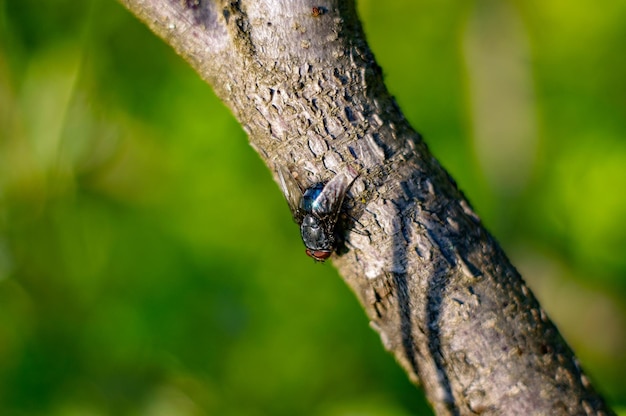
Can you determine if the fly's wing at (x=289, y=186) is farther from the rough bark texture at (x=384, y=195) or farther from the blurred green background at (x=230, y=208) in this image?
the blurred green background at (x=230, y=208)

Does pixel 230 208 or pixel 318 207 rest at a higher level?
pixel 230 208

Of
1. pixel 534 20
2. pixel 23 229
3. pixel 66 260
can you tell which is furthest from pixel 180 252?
pixel 534 20

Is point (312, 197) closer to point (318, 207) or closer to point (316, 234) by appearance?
point (318, 207)

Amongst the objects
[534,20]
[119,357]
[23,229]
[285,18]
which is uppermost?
[534,20]

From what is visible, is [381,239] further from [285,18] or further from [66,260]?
[66,260]

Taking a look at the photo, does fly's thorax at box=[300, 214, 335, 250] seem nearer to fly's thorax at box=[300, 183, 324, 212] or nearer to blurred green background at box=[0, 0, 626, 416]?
fly's thorax at box=[300, 183, 324, 212]

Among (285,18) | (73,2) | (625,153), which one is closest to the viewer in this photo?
(285,18)

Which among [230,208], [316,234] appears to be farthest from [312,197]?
[230,208]
